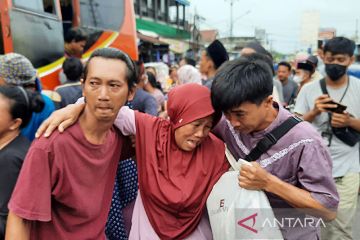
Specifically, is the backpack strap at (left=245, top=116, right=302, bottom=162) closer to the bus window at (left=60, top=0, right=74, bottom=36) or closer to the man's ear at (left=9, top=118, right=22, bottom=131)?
the man's ear at (left=9, top=118, right=22, bottom=131)

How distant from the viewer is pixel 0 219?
171cm

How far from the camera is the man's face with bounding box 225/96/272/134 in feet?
5.20

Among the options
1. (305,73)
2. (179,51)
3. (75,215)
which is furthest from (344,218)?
(179,51)

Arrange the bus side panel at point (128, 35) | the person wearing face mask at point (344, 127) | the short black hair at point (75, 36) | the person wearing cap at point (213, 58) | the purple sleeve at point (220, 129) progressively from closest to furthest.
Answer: the purple sleeve at point (220, 129) < the person wearing face mask at point (344, 127) < the person wearing cap at point (213, 58) < the short black hair at point (75, 36) < the bus side panel at point (128, 35)

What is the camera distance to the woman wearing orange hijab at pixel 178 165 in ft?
5.49

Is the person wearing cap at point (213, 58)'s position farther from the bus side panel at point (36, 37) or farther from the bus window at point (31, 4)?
the bus window at point (31, 4)

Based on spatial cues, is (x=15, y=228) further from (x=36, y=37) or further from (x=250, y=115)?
(x=36, y=37)

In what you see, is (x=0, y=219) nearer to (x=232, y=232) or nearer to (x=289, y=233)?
(x=232, y=232)

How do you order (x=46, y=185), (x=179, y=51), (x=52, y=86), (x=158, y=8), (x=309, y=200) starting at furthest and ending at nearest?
(x=179, y=51) → (x=158, y=8) → (x=52, y=86) → (x=309, y=200) → (x=46, y=185)

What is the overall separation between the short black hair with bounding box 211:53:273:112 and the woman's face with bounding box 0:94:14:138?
111cm

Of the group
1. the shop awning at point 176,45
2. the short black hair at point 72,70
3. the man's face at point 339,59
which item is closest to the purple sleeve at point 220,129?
the man's face at point 339,59

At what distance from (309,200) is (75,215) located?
98cm

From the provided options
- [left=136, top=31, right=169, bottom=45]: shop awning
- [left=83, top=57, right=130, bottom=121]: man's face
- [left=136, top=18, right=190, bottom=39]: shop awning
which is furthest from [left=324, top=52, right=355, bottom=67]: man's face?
[left=136, top=18, right=190, bottom=39]: shop awning

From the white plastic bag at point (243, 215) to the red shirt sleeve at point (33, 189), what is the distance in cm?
73
